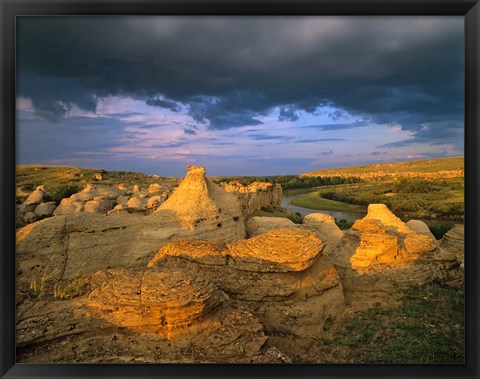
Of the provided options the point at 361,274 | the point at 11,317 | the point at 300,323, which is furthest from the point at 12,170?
the point at 361,274

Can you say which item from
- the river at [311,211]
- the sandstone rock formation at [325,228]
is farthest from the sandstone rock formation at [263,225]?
the river at [311,211]

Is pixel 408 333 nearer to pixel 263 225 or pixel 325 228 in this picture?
pixel 325 228

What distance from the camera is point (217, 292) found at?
172 inches

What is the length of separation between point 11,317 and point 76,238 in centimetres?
452

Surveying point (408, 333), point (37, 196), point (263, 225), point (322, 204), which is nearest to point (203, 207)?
point (263, 225)

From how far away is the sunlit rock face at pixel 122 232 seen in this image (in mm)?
7320

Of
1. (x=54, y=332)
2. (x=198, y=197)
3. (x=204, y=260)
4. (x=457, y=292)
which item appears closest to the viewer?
(x=54, y=332)

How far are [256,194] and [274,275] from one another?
15.9m

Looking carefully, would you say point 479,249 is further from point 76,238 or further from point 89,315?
point 76,238

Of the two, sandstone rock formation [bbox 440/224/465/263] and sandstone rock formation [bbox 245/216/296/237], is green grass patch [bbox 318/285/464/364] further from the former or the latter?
sandstone rock formation [bbox 245/216/296/237]

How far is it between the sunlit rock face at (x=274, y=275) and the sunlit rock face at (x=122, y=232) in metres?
3.41

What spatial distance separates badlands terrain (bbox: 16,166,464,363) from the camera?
12.7 feet

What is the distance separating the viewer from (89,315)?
4062 mm

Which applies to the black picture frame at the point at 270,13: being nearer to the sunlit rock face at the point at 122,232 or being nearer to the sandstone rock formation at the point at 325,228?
the sunlit rock face at the point at 122,232
